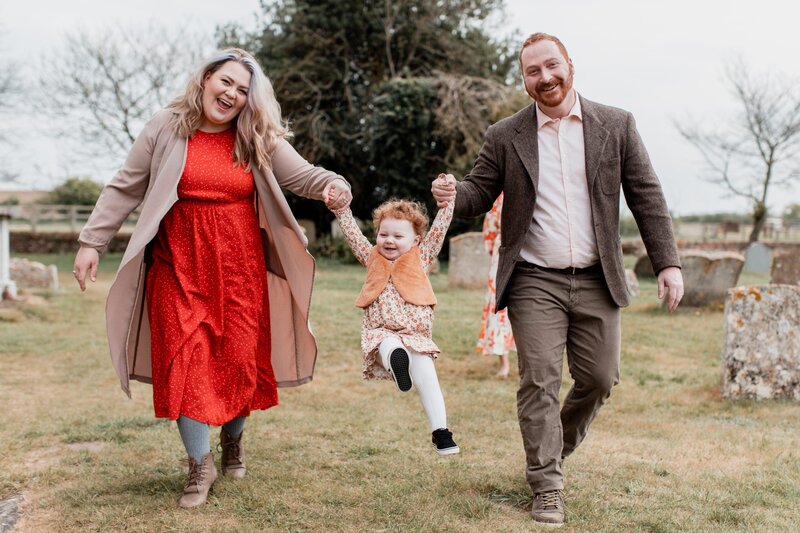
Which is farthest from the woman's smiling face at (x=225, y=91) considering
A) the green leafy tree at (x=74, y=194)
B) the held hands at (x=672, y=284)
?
the green leafy tree at (x=74, y=194)

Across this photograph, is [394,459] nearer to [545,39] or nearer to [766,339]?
[545,39]

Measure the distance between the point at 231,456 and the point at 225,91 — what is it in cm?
201

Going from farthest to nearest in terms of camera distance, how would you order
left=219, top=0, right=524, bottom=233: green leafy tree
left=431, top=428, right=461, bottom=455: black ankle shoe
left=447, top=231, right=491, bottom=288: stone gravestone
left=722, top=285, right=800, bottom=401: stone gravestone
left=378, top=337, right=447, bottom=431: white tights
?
left=219, top=0, right=524, bottom=233: green leafy tree < left=447, top=231, right=491, bottom=288: stone gravestone < left=722, top=285, right=800, bottom=401: stone gravestone < left=378, top=337, right=447, bottom=431: white tights < left=431, top=428, right=461, bottom=455: black ankle shoe

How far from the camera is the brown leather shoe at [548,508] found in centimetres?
377

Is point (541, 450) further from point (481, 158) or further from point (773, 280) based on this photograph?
point (773, 280)

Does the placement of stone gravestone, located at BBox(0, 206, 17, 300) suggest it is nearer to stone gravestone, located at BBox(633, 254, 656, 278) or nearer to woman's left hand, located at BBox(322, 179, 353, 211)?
woman's left hand, located at BBox(322, 179, 353, 211)

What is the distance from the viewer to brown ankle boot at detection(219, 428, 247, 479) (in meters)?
4.53

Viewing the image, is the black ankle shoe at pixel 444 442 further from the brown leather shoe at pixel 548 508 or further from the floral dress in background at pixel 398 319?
the brown leather shoe at pixel 548 508

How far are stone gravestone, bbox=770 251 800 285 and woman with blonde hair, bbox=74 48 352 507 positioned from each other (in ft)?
A: 32.4

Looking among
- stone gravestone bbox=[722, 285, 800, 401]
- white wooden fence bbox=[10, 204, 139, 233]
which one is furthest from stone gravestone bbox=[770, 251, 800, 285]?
white wooden fence bbox=[10, 204, 139, 233]

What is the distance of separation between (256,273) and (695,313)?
9652mm

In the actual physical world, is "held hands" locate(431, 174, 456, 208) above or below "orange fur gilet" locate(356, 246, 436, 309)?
above

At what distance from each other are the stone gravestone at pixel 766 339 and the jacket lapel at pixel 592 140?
11.1 feet

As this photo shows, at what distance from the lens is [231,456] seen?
4.55 metres
